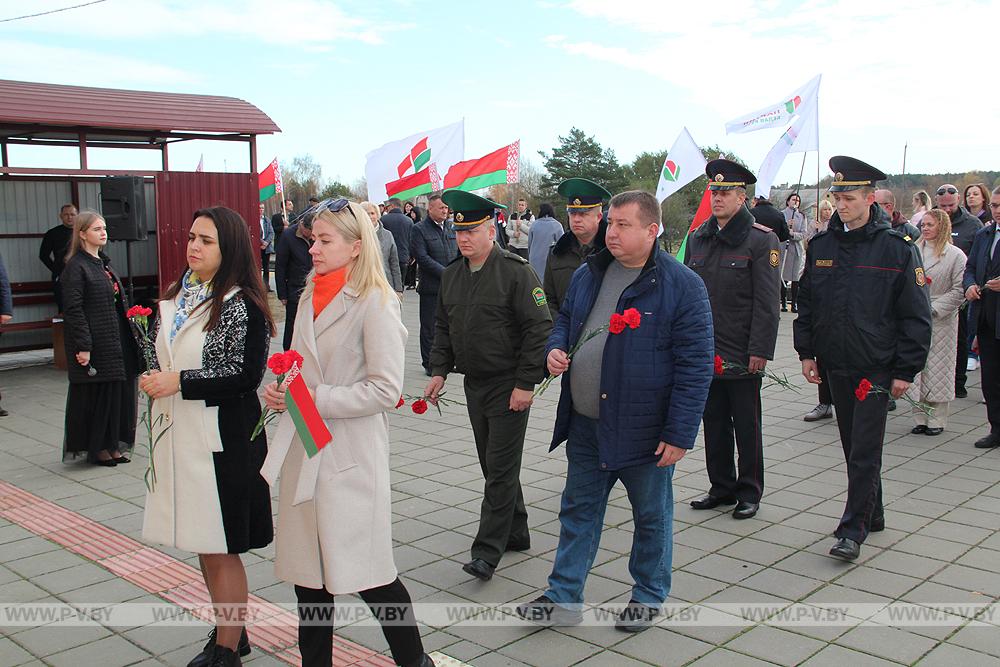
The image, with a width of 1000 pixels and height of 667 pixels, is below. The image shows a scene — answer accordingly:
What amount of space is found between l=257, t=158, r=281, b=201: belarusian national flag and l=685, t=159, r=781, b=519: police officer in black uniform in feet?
58.8

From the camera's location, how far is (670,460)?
402 centimetres

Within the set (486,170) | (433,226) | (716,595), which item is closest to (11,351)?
(433,226)

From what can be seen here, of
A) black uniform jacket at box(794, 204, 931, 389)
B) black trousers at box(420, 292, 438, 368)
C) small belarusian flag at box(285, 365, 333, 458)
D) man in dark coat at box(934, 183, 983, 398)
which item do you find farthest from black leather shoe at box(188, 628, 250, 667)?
man in dark coat at box(934, 183, 983, 398)

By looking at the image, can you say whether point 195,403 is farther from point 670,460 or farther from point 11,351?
point 11,351

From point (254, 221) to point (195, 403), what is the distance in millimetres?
10216

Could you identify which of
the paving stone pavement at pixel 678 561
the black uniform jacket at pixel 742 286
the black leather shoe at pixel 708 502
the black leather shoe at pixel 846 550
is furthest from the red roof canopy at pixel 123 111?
the black leather shoe at pixel 846 550

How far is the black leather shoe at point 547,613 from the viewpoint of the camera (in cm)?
423

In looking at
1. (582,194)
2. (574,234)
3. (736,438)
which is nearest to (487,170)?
(574,234)

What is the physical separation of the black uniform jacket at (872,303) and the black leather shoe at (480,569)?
7.39ft

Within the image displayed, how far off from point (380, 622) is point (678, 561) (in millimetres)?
2206

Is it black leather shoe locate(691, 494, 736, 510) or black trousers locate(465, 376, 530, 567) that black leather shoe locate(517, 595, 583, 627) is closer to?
black trousers locate(465, 376, 530, 567)

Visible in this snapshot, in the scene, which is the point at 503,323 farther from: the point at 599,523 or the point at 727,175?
the point at 727,175

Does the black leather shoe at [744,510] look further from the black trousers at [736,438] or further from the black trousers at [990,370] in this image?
the black trousers at [990,370]

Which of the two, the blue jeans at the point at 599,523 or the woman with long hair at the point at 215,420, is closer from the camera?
the woman with long hair at the point at 215,420
